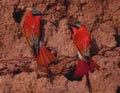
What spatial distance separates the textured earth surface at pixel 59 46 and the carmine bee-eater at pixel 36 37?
0.07 metres

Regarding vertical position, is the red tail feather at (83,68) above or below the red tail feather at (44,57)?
below

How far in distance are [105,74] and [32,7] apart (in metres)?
1.18

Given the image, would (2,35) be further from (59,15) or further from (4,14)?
(59,15)

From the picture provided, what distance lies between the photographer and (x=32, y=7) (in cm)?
596

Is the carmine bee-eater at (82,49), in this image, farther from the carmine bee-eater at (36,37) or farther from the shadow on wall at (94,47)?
the carmine bee-eater at (36,37)

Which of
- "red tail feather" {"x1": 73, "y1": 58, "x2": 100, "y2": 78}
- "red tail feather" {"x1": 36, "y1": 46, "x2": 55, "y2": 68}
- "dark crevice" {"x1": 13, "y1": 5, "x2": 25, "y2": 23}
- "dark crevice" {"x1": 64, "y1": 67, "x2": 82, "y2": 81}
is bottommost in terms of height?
"dark crevice" {"x1": 64, "y1": 67, "x2": 82, "y2": 81}

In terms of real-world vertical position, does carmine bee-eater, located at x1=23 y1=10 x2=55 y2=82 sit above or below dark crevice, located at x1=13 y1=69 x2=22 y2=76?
above

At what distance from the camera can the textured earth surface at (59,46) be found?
222 inches

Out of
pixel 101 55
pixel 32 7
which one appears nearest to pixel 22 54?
pixel 32 7

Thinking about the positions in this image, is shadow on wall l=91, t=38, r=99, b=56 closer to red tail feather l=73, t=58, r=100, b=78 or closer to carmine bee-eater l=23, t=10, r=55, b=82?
red tail feather l=73, t=58, r=100, b=78

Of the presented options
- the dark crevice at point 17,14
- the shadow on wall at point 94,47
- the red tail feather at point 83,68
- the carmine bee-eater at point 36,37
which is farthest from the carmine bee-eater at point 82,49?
the dark crevice at point 17,14

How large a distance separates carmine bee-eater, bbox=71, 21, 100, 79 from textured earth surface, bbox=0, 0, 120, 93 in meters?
0.07

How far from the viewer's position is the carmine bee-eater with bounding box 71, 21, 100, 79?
5.88 meters

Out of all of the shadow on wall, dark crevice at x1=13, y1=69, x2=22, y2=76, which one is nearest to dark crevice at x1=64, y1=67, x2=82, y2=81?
the shadow on wall
